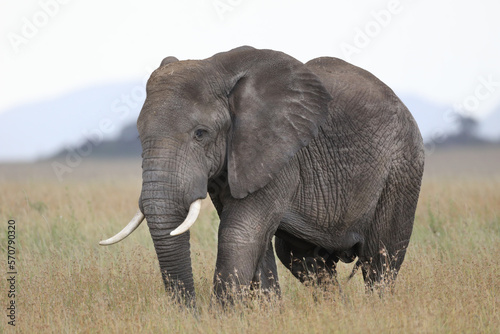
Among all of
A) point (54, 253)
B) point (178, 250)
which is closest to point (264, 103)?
point (178, 250)

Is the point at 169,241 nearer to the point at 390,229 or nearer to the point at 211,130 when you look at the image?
the point at 211,130

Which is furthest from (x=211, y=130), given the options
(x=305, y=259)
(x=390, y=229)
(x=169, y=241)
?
A: (x=390, y=229)

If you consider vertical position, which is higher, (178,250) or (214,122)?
(214,122)

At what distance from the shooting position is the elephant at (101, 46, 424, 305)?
19.9 feet

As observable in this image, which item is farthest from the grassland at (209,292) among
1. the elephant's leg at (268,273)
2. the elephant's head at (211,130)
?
the elephant's head at (211,130)

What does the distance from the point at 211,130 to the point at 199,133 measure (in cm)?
10

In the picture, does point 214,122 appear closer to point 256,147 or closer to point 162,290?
point 256,147

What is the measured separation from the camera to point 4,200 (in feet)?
45.8

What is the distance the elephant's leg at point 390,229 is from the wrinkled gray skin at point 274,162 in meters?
0.01

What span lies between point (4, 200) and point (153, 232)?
8.63m

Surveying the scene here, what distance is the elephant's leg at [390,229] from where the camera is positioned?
765 centimetres

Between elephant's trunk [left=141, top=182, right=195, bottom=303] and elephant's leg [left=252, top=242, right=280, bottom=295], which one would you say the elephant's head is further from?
elephant's leg [left=252, top=242, right=280, bottom=295]

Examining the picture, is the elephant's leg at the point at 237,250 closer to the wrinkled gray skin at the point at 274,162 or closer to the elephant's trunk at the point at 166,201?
the wrinkled gray skin at the point at 274,162

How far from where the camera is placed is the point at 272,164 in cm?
641
